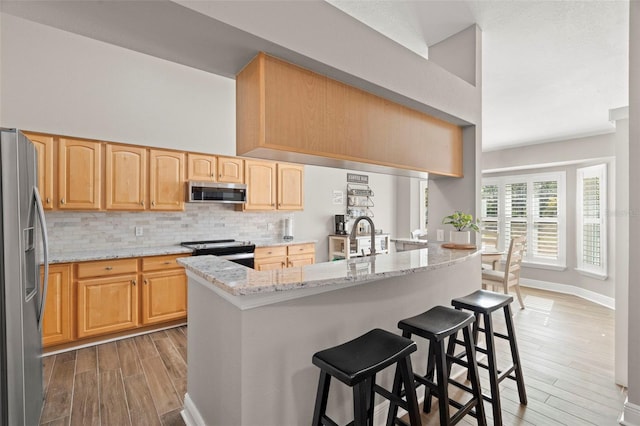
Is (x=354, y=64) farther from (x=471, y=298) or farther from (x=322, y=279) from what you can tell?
(x=471, y=298)

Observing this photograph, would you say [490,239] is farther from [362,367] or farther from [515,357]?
[362,367]

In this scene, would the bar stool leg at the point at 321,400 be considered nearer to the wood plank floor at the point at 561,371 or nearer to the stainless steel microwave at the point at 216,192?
the wood plank floor at the point at 561,371

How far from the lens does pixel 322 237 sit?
573cm

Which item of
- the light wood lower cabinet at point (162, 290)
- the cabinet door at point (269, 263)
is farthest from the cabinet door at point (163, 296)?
the cabinet door at point (269, 263)

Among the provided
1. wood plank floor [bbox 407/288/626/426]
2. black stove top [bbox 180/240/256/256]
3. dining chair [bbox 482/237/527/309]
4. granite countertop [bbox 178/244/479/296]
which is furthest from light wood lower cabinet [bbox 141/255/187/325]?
dining chair [bbox 482/237/527/309]

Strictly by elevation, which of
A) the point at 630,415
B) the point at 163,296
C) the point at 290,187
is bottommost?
the point at 630,415

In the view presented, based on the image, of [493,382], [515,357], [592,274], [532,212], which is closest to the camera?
[493,382]

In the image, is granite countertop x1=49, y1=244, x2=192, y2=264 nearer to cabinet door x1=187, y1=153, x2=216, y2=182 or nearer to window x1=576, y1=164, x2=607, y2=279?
cabinet door x1=187, y1=153, x2=216, y2=182

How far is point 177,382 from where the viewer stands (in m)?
2.47

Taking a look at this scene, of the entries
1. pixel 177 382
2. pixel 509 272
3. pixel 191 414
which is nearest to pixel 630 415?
pixel 509 272

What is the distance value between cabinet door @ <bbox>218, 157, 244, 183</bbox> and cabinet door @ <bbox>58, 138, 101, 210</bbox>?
1.37 m

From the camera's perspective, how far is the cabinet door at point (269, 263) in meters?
4.31

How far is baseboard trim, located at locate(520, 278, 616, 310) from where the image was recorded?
4836 mm

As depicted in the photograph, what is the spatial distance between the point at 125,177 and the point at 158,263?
107 cm
